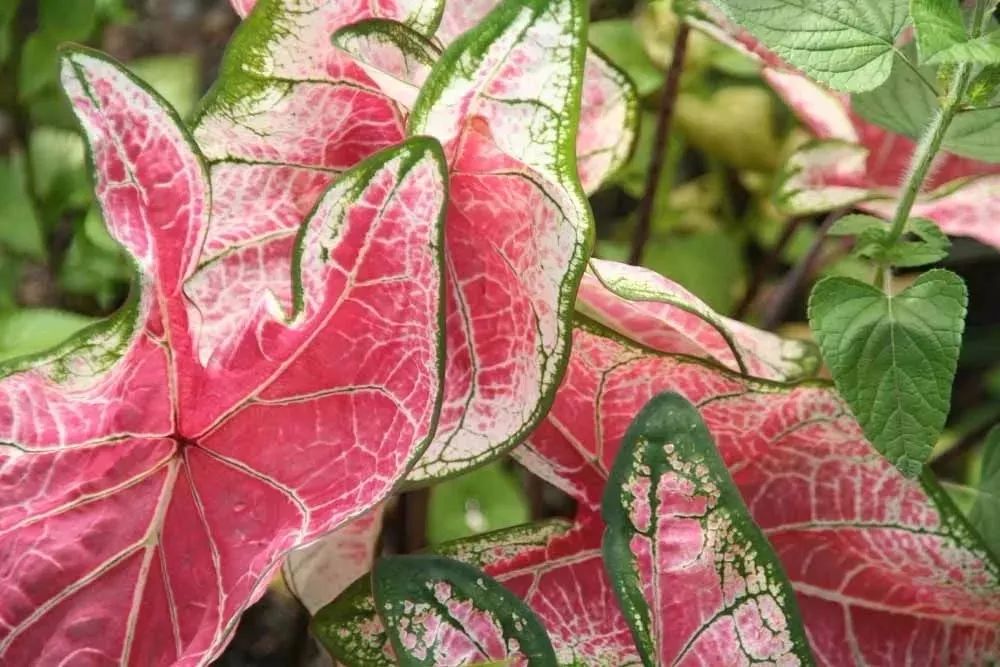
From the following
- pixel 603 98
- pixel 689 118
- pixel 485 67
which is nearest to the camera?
pixel 485 67

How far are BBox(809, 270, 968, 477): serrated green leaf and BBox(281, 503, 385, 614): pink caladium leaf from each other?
280mm

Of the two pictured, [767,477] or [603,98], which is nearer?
[767,477]

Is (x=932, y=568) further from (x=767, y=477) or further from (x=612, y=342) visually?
(x=612, y=342)

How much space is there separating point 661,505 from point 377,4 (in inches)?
11.3

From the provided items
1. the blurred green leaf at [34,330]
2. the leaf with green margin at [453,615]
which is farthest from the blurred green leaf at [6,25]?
the leaf with green margin at [453,615]

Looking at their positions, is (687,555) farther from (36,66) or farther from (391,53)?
(36,66)

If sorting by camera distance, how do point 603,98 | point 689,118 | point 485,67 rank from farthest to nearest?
1. point 689,118
2. point 603,98
3. point 485,67

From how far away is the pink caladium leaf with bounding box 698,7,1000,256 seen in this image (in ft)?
2.35

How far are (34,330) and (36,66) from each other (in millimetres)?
366

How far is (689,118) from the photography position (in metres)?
1.15

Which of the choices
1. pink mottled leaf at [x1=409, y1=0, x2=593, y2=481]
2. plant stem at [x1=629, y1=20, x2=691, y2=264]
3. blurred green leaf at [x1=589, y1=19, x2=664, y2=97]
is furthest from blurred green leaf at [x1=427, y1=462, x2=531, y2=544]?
pink mottled leaf at [x1=409, y1=0, x2=593, y2=481]

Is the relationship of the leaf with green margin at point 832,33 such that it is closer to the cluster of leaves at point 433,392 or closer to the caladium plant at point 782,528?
the cluster of leaves at point 433,392

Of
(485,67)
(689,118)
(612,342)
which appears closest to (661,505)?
(612,342)

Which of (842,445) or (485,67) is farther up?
(485,67)
